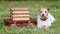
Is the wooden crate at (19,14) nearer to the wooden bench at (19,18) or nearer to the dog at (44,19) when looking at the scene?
the wooden bench at (19,18)

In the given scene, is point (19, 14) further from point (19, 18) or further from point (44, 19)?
point (44, 19)

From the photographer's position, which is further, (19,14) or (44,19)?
Result: (19,14)

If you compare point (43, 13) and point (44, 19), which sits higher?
point (43, 13)

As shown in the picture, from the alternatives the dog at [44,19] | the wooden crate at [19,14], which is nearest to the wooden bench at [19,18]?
the wooden crate at [19,14]

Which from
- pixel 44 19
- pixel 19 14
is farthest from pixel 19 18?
pixel 44 19

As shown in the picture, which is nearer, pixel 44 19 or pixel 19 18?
pixel 44 19

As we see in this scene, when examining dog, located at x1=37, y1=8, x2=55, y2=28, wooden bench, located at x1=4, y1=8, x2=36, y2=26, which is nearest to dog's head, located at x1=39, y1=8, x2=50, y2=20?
dog, located at x1=37, y1=8, x2=55, y2=28

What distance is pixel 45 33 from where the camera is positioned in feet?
15.6

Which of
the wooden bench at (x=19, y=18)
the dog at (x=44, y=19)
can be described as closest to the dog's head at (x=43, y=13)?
the dog at (x=44, y=19)

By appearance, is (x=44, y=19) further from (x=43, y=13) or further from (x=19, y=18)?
(x=19, y=18)

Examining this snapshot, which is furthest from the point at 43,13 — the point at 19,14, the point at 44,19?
the point at 19,14

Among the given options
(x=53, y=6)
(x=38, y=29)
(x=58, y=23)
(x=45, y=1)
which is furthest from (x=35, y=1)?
(x=38, y=29)

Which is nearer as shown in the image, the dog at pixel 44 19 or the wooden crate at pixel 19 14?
the dog at pixel 44 19

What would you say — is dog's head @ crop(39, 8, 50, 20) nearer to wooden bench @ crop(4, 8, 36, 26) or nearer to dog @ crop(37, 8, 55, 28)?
dog @ crop(37, 8, 55, 28)
